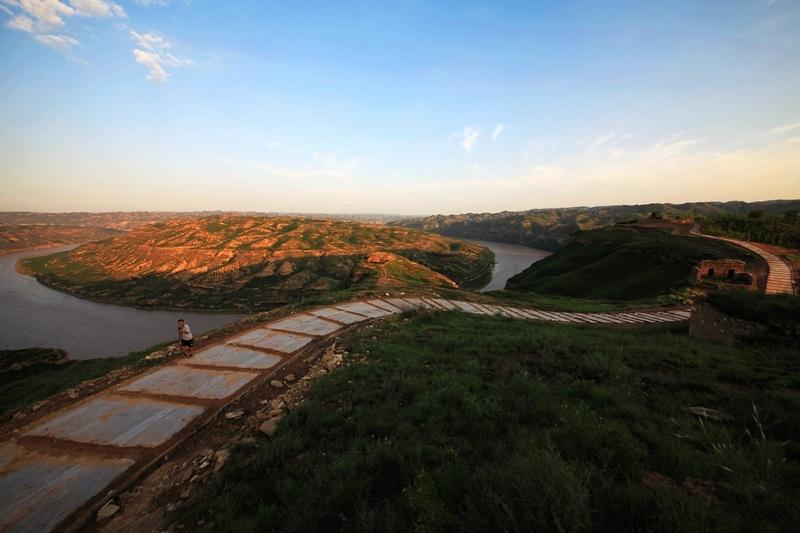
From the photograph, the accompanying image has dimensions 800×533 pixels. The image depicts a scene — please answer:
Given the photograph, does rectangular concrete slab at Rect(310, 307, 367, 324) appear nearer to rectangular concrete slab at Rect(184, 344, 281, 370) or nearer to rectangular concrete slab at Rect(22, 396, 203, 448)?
rectangular concrete slab at Rect(184, 344, 281, 370)

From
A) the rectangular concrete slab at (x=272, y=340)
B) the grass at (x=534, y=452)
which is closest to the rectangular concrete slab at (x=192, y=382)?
the rectangular concrete slab at (x=272, y=340)

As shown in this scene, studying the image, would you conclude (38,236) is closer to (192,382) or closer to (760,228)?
(192,382)

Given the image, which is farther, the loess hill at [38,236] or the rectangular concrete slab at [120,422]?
the loess hill at [38,236]

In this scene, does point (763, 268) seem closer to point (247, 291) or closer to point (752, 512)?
point (752, 512)

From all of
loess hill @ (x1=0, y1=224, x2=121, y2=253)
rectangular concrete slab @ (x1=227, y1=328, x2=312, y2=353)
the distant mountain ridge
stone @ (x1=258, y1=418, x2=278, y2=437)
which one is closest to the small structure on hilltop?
rectangular concrete slab @ (x1=227, y1=328, x2=312, y2=353)

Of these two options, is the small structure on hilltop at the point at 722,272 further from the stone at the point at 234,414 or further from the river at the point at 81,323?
the river at the point at 81,323

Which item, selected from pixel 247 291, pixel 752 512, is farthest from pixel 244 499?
pixel 247 291
